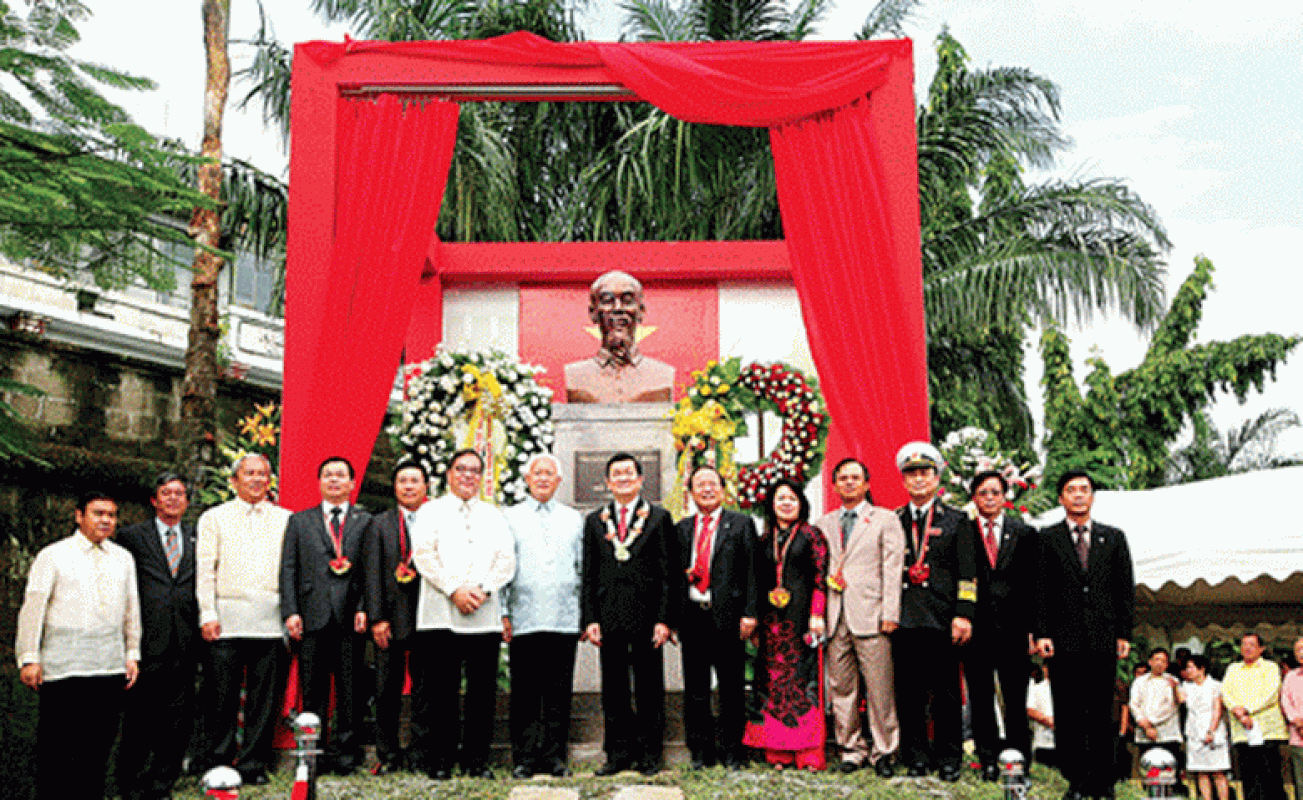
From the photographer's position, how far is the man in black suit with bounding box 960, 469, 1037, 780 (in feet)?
18.8

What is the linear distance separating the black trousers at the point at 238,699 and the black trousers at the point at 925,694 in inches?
116

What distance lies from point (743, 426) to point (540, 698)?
2.87 meters

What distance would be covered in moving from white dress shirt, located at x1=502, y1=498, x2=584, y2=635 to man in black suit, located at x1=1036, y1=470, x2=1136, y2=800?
2.18m

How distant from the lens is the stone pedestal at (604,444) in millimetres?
8266

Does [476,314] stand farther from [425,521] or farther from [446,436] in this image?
[425,521]

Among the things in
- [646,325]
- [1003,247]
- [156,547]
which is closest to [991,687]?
[156,547]

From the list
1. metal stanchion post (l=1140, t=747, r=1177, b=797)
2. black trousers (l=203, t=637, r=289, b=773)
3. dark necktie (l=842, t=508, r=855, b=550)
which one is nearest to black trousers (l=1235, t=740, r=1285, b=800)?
dark necktie (l=842, t=508, r=855, b=550)

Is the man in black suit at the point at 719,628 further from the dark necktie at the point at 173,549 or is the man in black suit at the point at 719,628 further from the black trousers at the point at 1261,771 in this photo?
the black trousers at the point at 1261,771

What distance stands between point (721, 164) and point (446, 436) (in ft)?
21.9

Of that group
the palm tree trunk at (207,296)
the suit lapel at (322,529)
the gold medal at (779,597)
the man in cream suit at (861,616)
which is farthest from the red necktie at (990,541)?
the palm tree trunk at (207,296)

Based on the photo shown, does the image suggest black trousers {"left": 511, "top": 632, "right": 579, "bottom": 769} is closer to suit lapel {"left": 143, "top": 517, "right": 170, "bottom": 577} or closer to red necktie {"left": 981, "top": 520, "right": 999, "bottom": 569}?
suit lapel {"left": 143, "top": 517, "right": 170, "bottom": 577}

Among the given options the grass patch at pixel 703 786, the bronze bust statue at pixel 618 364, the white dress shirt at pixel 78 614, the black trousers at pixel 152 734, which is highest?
the bronze bust statue at pixel 618 364

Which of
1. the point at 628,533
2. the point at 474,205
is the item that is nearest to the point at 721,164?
the point at 474,205

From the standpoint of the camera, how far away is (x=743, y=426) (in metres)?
8.16
